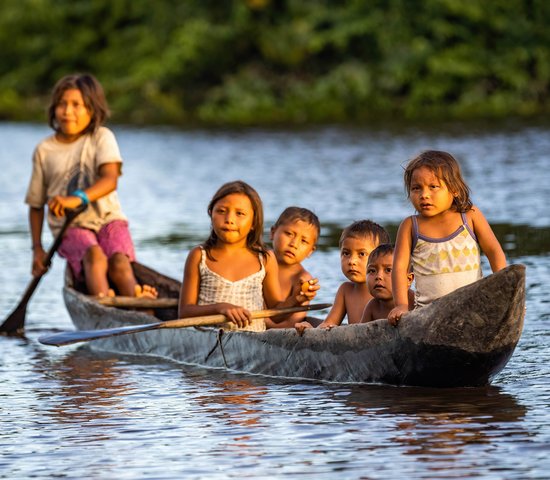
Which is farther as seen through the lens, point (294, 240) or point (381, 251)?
point (294, 240)

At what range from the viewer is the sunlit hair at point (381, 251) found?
753 centimetres

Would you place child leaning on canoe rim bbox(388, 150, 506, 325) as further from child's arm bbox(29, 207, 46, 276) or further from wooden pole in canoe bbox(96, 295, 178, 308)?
child's arm bbox(29, 207, 46, 276)

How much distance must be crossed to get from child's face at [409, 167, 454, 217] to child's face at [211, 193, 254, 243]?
1.32m

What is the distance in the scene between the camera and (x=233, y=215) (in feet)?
26.3

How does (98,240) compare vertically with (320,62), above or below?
below

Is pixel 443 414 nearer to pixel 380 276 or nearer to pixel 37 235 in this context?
pixel 380 276

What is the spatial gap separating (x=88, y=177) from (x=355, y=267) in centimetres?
247

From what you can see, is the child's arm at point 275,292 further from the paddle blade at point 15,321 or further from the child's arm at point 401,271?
the paddle blade at point 15,321

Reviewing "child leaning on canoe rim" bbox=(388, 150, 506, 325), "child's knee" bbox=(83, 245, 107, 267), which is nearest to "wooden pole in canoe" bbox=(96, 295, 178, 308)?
"child's knee" bbox=(83, 245, 107, 267)

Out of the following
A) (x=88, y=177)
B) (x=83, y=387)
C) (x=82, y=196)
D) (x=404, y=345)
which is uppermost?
(x=88, y=177)

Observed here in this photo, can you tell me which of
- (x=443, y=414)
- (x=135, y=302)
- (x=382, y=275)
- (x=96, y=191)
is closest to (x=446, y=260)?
(x=382, y=275)

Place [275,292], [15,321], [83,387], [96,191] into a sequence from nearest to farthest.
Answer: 1. [83,387]
2. [275,292]
3. [96,191]
4. [15,321]

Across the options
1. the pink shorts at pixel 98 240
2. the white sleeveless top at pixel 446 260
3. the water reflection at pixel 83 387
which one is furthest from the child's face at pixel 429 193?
the pink shorts at pixel 98 240

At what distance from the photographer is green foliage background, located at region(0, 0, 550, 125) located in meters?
30.7
